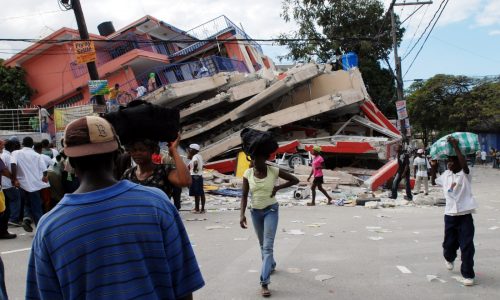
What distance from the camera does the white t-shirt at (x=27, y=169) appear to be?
8414mm

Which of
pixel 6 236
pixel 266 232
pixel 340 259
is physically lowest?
pixel 340 259

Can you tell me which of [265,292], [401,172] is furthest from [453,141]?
[401,172]

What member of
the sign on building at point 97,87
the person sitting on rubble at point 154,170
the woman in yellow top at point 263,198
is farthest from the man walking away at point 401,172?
the person sitting on rubble at point 154,170

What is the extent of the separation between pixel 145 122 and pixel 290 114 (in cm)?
1797

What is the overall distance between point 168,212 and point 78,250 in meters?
0.37

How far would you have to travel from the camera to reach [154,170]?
356 centimetres

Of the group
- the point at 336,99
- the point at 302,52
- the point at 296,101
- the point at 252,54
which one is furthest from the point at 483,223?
the point at 302,52

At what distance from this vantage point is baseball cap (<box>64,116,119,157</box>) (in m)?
1.85

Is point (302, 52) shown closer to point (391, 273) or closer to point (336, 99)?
point (336, 99)

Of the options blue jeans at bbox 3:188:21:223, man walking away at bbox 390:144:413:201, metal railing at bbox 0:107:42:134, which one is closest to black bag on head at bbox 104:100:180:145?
blue jeans at bbox 3:188:21:223

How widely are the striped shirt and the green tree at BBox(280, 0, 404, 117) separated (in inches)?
1264

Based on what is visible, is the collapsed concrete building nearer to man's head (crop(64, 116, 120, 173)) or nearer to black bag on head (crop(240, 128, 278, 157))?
black bag on head (crop(240, 128, 278, 157))

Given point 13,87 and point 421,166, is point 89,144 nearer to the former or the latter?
point 421,166

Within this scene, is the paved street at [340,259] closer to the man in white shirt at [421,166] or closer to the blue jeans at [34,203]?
the blue jeans at [34,203]
